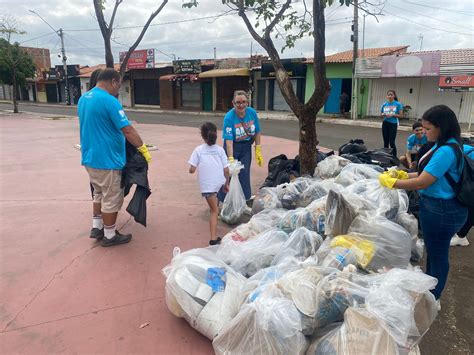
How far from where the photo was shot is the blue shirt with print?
2461 mm

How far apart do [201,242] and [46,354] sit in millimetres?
1889

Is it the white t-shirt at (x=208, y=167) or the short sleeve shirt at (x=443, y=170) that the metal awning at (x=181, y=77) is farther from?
the short sleeve shirt at (x=443, y=170)

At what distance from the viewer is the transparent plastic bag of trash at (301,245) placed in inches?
114

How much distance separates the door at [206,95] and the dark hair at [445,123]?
26.6 metres

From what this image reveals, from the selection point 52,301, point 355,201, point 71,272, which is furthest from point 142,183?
point 355,201

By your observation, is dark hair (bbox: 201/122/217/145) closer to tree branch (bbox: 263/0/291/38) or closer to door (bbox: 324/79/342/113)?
tree branch (bbox: 263/0/291/38)

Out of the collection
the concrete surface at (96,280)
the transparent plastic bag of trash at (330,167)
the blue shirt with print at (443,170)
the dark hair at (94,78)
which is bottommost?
the concrete surface at (96,280)

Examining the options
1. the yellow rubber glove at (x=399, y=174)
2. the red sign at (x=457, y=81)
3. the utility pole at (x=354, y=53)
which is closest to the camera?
the yellow rubber glove at (x=399, y=174)

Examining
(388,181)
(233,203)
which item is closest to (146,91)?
(233,203)

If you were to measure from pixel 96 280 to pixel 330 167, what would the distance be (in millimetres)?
3385

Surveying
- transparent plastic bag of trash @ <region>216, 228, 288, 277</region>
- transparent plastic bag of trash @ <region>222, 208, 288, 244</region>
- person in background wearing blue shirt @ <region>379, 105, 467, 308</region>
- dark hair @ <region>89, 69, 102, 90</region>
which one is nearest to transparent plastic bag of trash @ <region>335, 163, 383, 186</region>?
transparent plastic bag of trash @ <region>222, 208, 288, 244</region>

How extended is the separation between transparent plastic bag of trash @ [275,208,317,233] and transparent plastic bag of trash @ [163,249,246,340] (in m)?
1.00

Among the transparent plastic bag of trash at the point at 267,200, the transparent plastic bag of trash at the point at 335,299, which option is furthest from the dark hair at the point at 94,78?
the transparent plastic bag of trash at the point at 335,299

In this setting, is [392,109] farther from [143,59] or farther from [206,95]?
[143,59]
